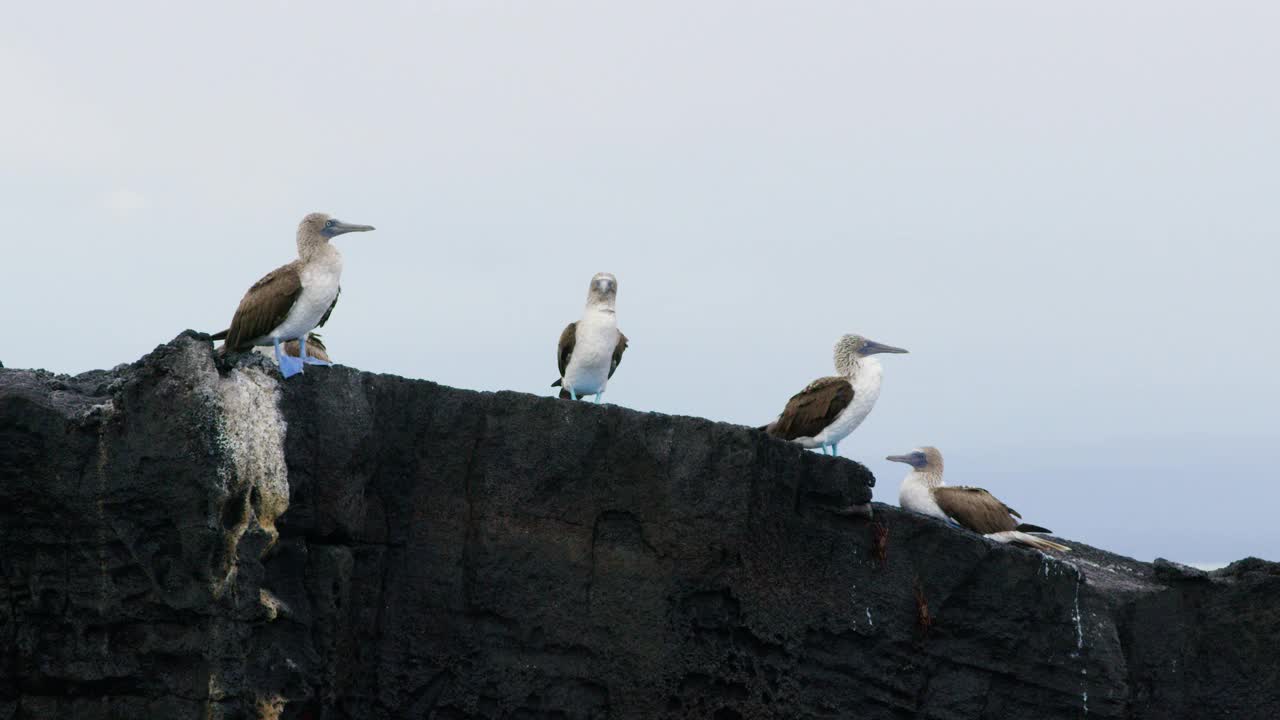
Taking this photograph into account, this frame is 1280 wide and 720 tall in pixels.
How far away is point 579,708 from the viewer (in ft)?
34.9

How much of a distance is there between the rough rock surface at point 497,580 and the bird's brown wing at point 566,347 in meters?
2.44

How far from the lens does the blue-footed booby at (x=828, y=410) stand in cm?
1295

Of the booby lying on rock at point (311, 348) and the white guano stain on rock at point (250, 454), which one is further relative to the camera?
the booby lying on rock at point (311, 348)

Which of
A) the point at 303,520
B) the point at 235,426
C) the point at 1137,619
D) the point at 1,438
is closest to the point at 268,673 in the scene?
the point at 303,520

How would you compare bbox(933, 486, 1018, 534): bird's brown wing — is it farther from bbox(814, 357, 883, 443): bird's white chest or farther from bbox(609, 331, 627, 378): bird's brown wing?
bbox(609, 331, 627, 378): bird's brown wing

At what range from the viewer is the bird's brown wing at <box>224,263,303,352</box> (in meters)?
11.0

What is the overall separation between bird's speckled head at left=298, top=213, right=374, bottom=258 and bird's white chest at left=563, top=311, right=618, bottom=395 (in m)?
2.31

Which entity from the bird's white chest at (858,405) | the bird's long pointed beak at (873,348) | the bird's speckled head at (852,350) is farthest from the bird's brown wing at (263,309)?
the bird's long pointed beak at (873,348)

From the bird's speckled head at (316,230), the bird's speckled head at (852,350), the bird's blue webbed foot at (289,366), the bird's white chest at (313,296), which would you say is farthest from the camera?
the bird's speckled head at (852,350)

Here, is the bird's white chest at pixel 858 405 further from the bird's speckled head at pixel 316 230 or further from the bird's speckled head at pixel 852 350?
the bird's speckled head at pixel 316 230

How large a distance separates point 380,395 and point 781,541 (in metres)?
3.21

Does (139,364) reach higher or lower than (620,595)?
higher

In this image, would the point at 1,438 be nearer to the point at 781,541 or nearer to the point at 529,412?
the point at 529,412

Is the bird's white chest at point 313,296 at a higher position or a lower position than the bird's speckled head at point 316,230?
lower
